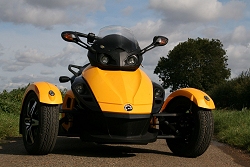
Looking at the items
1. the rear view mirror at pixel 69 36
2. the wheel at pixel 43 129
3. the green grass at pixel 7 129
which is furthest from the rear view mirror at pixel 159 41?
the green grass at pixel 7 129

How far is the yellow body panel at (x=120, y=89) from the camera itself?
17.9 ft

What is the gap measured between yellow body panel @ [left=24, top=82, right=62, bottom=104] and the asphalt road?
73 cm

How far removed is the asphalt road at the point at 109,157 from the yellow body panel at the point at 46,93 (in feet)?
2.41

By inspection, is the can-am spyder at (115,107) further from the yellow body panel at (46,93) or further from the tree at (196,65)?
the tree at (196,65)

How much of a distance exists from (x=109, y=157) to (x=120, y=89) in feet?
2.99

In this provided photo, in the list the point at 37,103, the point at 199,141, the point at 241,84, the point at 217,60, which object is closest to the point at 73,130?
the point at 37,103

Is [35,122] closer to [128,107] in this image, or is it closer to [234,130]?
[128,107]

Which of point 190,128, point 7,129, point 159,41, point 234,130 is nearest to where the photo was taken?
point 190,128

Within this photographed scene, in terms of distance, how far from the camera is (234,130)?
957 cm

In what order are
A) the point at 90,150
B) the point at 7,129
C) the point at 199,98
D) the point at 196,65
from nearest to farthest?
the point at 199,98 → the point at 90,150 → the point at 7,129 → the point at 196,65

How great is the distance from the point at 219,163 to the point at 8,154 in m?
2.88

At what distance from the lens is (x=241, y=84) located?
86.0 feet

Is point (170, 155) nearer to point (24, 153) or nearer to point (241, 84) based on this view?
point (24, 153)

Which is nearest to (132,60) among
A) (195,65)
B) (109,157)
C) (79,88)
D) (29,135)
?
(79,88)
